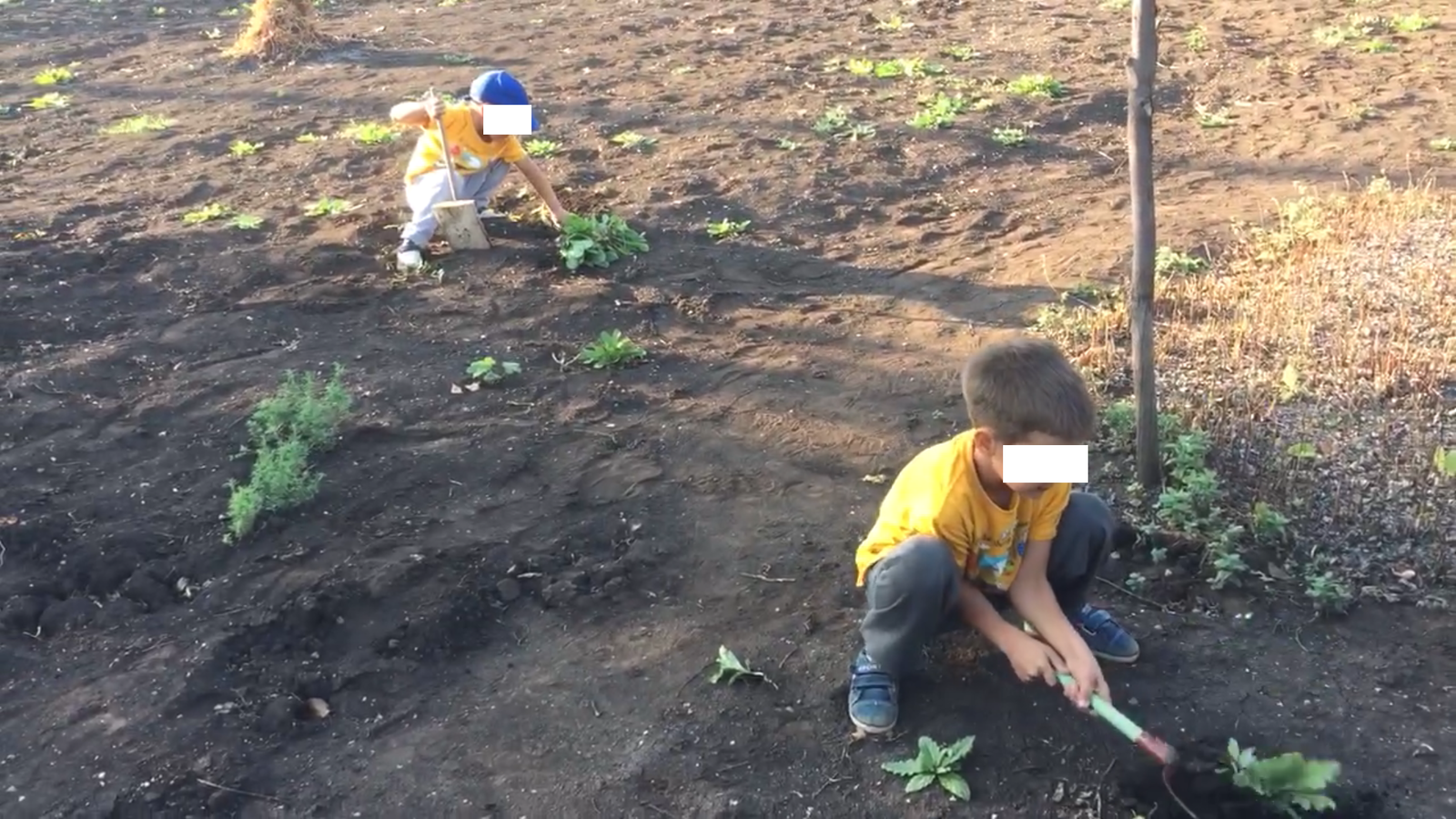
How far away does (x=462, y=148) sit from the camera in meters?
6.67

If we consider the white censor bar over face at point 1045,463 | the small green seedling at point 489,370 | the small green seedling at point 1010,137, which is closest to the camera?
the white censor bar over face at point 1045,463

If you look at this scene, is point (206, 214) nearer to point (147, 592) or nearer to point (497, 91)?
point (497, 91)

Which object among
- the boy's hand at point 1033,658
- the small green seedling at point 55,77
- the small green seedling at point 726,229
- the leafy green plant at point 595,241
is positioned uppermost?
the small green seedling at point 55,77

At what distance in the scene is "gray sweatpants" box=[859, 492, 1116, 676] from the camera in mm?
2971

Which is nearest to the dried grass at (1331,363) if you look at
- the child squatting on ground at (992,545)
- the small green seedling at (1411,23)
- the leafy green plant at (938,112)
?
the child squatting on ground at (992,545)

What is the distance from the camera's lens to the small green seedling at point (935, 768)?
120 inches

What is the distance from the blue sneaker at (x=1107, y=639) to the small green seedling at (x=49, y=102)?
29.7 feet

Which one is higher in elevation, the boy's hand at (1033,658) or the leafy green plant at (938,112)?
the leafy green plant at (938,112)

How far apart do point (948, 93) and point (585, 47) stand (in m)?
3.46

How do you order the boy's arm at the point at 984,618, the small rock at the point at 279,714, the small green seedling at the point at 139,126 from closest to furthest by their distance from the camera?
the boy's arm at the point at 984,618, the small rock at the point at 279,714, the small green seedling at the point at 139,126

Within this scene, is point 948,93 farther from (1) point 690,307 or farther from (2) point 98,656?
(2) point 98,656

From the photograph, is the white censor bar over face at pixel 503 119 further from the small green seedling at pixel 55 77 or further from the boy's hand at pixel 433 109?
the small green seedling at pixel 55 77

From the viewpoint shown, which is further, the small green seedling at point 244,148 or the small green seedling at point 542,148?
the small green seedling at point 244,148

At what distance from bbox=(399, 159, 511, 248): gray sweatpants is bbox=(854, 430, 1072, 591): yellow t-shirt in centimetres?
397
